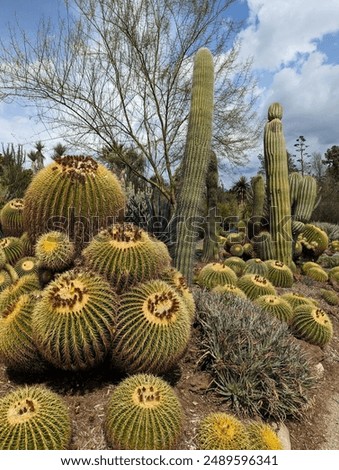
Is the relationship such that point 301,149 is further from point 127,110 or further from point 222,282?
point 222,282

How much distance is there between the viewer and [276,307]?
18.6 ft

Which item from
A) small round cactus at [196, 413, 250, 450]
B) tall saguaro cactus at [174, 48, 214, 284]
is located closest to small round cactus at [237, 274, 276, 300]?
tall saguaro cactus at [174, 48, 214, 284]

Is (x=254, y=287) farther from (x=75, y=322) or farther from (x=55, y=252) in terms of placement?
(x=75, y=322)

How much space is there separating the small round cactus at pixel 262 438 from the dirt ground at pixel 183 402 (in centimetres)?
39

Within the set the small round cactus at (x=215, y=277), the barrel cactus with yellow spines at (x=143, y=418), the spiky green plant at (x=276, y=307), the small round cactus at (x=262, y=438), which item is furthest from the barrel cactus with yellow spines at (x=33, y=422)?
the small round cactus at (x=215, y=277)

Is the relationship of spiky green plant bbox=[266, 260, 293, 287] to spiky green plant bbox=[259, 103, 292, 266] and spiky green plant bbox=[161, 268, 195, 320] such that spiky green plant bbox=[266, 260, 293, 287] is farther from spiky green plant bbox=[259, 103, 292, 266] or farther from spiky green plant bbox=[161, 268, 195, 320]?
spiky green plant bbox=[161, 268, 195, 320]

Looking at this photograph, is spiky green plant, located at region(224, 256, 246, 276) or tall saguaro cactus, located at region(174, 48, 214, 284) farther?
spiky green plant, located at region(224, 256, 246, 276)

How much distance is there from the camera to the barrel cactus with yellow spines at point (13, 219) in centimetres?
615

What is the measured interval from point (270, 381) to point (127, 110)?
34.9 ft

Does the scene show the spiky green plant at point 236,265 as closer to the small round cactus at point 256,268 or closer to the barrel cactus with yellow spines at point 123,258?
the small round cactus at point 256,268

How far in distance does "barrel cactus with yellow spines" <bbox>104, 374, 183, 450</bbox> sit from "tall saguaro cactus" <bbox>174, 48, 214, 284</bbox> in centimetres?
332

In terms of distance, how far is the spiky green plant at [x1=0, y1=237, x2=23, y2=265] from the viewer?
18.1 feet

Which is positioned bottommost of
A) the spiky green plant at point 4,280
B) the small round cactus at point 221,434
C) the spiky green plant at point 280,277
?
the small round cactus at point 221,434
